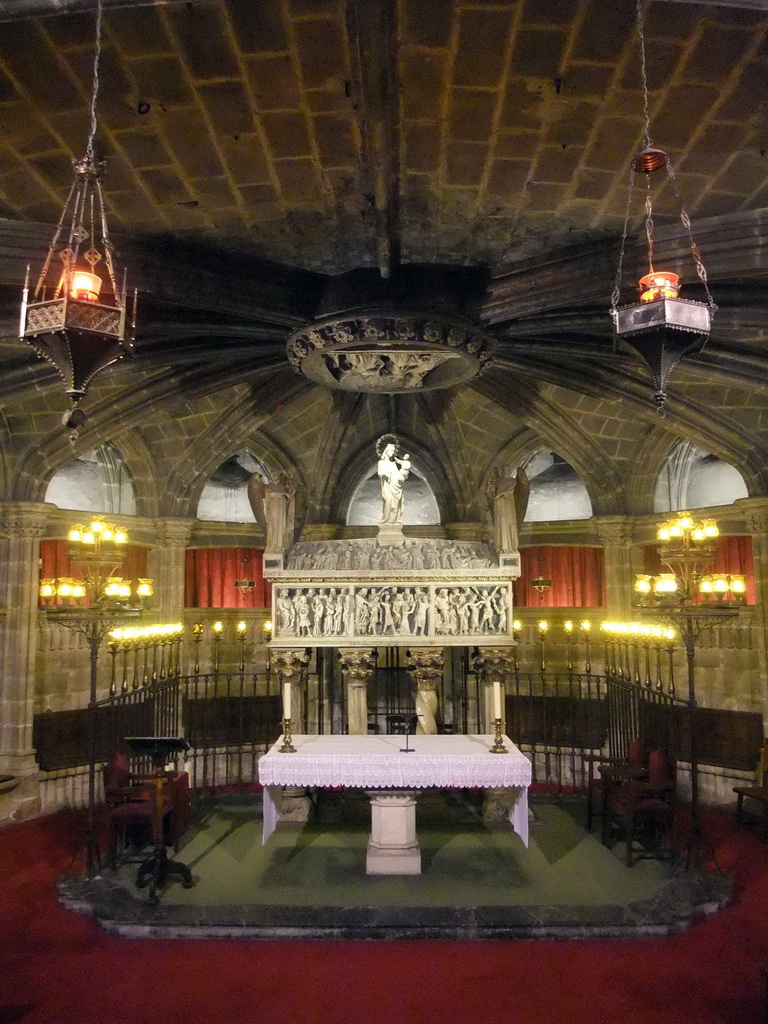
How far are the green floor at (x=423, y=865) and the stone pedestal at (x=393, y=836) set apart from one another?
0.50 ft

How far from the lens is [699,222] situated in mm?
6363

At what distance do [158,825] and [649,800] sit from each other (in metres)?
5.17

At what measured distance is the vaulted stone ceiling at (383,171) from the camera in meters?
4.45

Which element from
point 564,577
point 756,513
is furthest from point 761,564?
point 564,577

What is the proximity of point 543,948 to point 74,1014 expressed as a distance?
3.64 metres

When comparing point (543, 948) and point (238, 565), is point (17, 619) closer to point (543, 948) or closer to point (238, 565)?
point (238, 565)

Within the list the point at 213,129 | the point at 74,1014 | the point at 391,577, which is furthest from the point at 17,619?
the point at 213,129

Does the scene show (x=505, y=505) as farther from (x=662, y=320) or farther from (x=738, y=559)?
(x=662, y=320)

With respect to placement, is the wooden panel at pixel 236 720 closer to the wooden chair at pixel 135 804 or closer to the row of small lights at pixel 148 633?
the row of small lights at pixel 148 633

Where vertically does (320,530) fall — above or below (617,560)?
above

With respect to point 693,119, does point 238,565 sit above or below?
below

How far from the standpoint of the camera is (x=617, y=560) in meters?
12.2

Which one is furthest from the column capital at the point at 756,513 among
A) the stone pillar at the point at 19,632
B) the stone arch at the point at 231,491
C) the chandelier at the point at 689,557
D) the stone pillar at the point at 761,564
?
the stone pillar at the point at 19,632

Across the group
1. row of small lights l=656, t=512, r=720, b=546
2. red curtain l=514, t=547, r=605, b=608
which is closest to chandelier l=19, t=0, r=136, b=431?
row of small lights l=656, t=512, r=720, b=546
